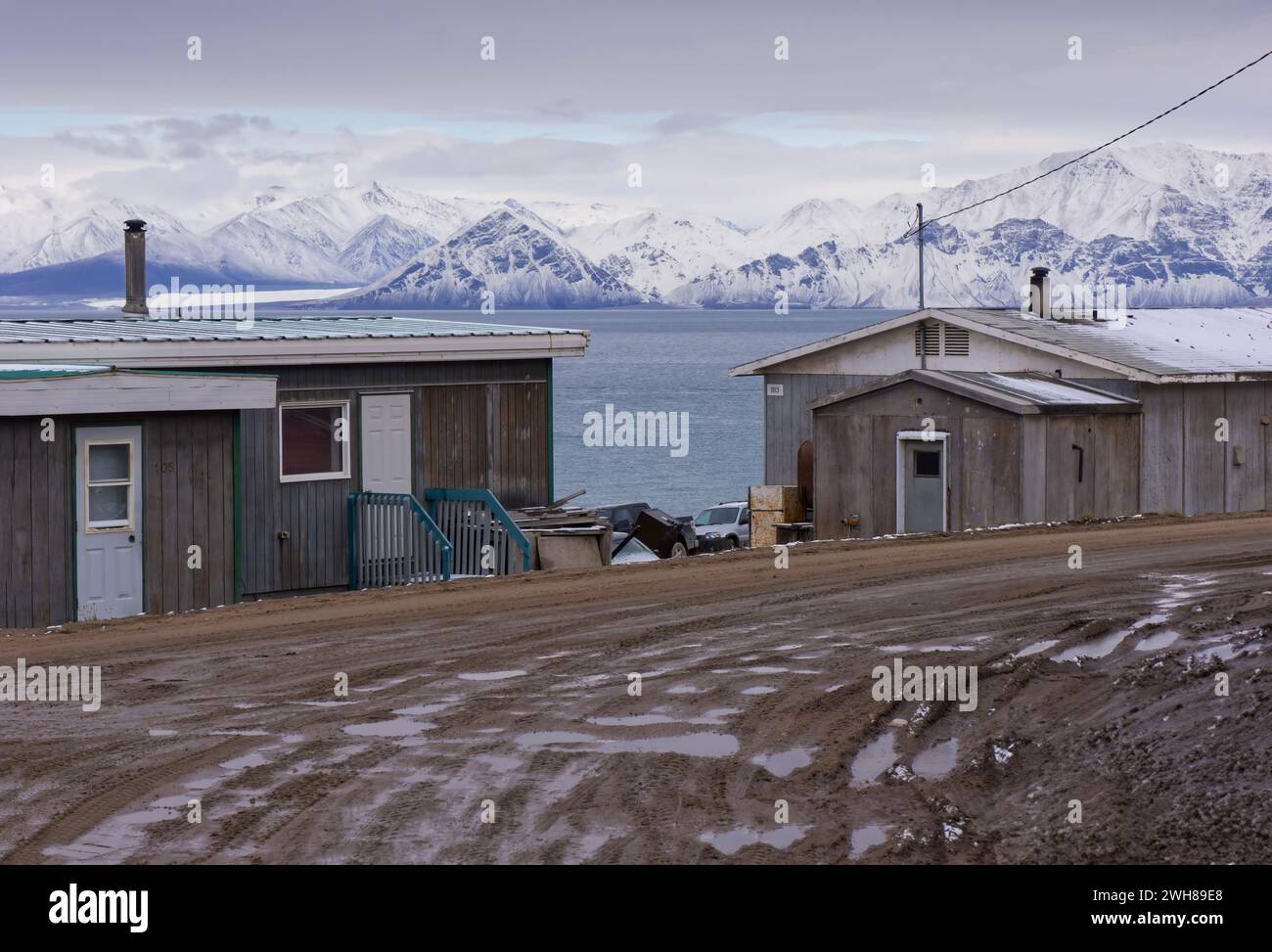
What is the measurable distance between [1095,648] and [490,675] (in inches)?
194

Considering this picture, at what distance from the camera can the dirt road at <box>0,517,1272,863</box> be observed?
8.98m

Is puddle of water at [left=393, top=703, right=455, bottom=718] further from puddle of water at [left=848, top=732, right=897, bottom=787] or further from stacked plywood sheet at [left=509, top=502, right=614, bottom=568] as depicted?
stacked plywood sheet at [left=509, top=502, right=614, bottom=568]

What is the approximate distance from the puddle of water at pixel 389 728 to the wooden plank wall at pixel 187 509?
26.6 ft

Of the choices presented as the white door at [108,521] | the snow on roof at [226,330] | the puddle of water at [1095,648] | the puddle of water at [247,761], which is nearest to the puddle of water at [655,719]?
the puddle of water at [247,761]

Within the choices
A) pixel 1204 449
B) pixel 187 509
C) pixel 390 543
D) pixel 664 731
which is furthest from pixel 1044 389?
pixel 664 731

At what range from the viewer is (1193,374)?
28.8 meters

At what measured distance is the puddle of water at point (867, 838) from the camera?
8.81 meters

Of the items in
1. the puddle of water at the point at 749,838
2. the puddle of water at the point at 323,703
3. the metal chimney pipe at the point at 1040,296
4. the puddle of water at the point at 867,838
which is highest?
the metal chimney pipe at the point at 1040,296

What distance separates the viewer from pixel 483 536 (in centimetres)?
2241

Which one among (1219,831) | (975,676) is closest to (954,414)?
(975,676)

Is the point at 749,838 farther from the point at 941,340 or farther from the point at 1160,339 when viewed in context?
the point at 1160,339

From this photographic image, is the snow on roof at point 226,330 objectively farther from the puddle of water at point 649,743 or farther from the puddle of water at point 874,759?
the puddle of water at point 874,759

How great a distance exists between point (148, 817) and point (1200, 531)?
17677 mm

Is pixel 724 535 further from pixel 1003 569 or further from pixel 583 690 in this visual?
pixel 583 690
